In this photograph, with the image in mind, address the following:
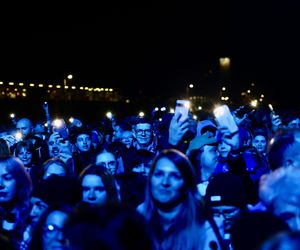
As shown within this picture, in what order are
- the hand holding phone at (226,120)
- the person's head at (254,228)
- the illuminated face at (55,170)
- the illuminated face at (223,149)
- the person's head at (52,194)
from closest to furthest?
1. the person's head at (254,228)
2. the person's head at (52,194)
3. the hand holding phone at (226,120)
4. the illuminated face at (55,170)
5. the illuminated face at (223,149)

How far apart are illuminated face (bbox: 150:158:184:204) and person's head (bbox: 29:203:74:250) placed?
80cm

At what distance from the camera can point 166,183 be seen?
4379 mm

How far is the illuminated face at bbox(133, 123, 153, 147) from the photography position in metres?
8.83

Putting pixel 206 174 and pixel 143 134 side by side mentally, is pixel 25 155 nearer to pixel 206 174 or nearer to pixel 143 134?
pixel 143 134

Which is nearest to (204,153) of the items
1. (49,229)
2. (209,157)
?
(209,157)

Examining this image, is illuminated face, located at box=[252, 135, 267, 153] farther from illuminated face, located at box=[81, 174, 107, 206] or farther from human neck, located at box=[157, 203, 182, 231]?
human neck, located at box=[157, 203, 182, 231]

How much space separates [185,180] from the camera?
14.6ft

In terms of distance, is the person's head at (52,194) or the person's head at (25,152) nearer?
the person's head at (52,194)

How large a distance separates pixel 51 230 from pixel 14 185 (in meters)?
1.65

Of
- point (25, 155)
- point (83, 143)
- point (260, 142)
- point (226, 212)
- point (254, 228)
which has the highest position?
point (83, 143)

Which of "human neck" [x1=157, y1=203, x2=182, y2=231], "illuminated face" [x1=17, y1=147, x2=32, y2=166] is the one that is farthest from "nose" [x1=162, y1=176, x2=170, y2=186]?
"illuminated face" [x1=17, y1=147, x2=32, y2=166]

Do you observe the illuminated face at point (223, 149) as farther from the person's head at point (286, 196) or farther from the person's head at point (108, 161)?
the person's head at point (286, 196)

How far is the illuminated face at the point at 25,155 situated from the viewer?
26.8 ft

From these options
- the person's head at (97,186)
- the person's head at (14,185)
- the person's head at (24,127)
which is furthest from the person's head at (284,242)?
the person's head at (24,127)
